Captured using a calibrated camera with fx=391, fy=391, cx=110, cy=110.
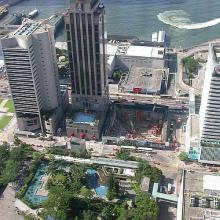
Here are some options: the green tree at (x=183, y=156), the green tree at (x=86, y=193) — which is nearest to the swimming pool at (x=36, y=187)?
the green tree at (x=86, y=193)

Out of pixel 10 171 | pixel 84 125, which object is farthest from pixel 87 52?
pixel 10 171

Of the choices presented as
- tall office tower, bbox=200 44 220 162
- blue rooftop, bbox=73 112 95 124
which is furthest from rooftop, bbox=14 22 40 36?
tall office tower, bbox=200 44 220 162

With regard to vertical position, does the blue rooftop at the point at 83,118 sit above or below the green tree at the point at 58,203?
above

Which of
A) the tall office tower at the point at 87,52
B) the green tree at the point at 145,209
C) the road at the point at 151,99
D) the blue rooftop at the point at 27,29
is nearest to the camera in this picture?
the green tree at the point at 145,209

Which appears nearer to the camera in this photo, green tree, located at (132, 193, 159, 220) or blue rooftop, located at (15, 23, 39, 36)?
green tree, located at (132, 193, 159, 220)

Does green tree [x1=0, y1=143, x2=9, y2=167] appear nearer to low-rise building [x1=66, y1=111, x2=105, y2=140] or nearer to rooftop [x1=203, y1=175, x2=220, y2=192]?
low-rise building [x1=66, y1=111, x2=105, y2=140]

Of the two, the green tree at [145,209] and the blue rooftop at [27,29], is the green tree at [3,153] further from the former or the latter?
the green tree at [145,209]

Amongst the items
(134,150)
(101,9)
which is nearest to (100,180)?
(134,150)
